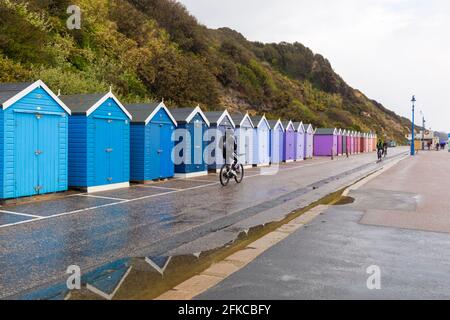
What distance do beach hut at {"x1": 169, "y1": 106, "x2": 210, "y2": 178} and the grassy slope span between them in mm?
5935

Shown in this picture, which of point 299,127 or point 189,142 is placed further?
point 299,127

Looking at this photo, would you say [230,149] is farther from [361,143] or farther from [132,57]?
[361,143]

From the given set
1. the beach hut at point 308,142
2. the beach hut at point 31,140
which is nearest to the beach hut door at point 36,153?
the beach hut at point 31,140

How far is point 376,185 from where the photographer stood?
16.5 metres

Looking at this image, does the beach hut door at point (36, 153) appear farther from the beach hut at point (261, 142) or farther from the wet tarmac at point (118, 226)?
the beach hut at point (261, 142)

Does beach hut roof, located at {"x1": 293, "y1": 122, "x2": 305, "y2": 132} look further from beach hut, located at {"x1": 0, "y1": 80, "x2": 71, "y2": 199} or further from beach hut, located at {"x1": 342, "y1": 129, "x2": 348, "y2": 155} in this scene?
beach hut, located at {"x1": 0, "y1": 80, "x2": 71, "y2": 199}

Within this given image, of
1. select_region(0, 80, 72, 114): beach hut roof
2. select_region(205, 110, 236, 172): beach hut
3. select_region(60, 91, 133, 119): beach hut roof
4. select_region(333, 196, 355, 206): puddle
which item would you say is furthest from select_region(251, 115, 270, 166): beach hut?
select_region(0, 80, 72, 114): beach hut roof

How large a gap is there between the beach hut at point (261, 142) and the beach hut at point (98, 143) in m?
13.4

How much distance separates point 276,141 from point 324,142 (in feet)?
52.3

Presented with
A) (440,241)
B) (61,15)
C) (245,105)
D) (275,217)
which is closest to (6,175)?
(275,217)

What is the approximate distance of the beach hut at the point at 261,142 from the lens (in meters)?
28.1

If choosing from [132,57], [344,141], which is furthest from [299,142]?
[344,141]

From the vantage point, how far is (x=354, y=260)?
20.4 feet
